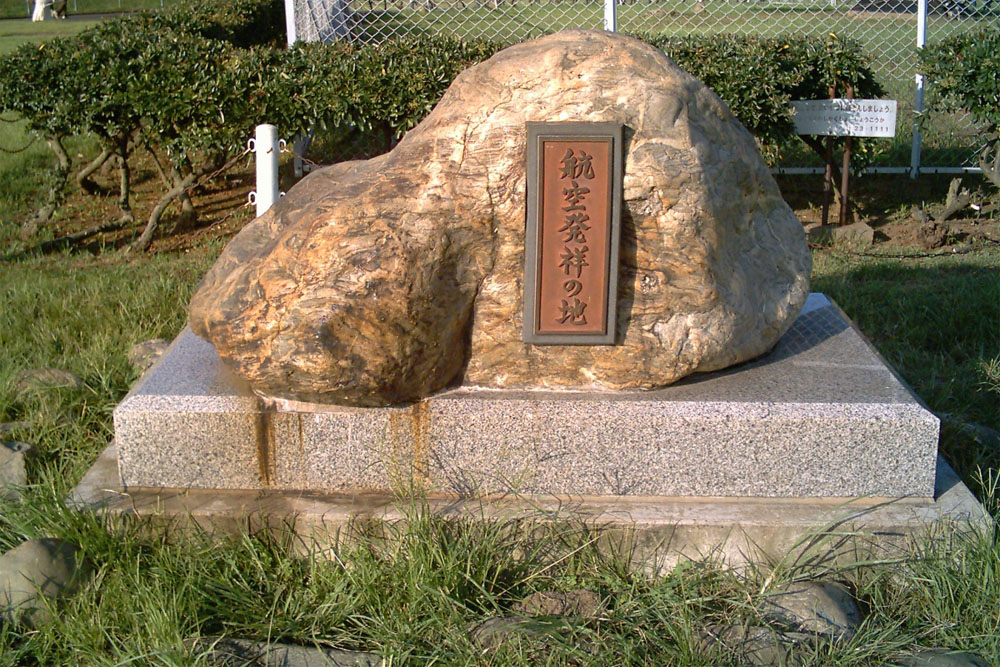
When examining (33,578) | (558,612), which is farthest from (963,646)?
(33,578)

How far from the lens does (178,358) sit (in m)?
3.34

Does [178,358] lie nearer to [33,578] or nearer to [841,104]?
[33,578]

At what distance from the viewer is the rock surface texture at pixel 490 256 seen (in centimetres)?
286

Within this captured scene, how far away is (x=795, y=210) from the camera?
7.00m

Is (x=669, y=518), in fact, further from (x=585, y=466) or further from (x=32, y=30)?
(x=32, y=30)

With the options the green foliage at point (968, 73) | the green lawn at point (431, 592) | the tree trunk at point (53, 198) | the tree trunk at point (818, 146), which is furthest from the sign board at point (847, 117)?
the tree trunk at point (53, 198)

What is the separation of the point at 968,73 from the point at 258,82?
15.0ft

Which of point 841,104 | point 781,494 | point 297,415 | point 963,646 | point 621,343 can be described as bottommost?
point 963,646

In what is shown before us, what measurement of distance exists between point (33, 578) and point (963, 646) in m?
2.53

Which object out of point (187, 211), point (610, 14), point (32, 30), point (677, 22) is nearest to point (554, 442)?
point (610, 14)

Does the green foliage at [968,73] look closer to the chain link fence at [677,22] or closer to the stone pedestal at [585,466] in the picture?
the chain link fence at [677,22]

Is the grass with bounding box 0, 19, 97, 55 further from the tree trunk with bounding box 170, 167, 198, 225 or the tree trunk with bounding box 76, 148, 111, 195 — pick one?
the tree trunk with bounding box 170, 167, 198, 225

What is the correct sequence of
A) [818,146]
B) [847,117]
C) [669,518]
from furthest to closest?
[818,146], [847,117], [669,518]

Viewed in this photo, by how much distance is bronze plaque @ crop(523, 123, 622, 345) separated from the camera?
111 inches
